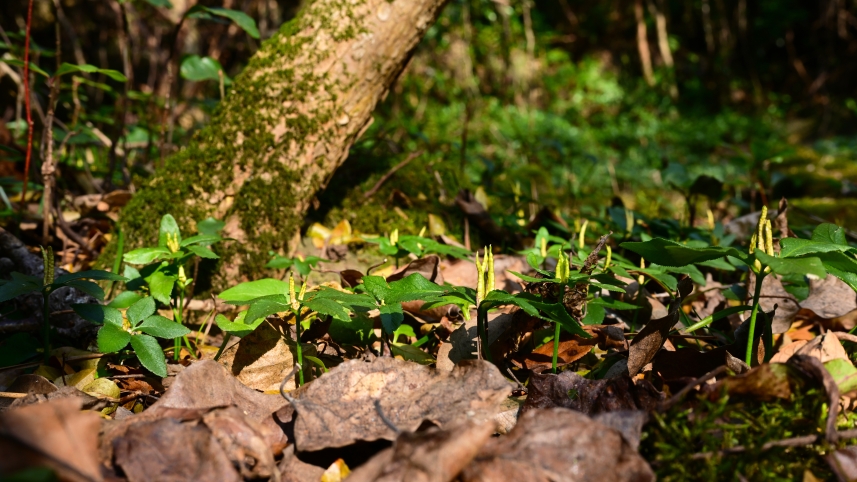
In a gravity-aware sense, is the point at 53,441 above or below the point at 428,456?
above

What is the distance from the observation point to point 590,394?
49.0 inches

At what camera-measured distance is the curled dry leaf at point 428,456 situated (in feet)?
3.05

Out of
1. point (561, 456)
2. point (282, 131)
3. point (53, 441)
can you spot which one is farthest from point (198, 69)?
point (561, 456)

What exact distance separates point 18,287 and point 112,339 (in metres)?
0.28

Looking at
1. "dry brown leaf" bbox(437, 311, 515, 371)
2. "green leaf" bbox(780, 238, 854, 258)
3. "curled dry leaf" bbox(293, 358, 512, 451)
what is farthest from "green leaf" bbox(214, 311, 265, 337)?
"green leaf" bbox(780, 238, 854, 258)

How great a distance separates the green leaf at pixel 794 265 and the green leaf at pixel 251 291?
3.52 ft

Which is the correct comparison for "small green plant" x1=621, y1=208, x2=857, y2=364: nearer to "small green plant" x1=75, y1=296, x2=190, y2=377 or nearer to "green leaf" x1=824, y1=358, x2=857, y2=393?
"green leaf" x1=824, y1=358, x2=857, y2=393

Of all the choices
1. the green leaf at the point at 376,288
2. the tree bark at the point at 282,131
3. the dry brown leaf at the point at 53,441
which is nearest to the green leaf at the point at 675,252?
the green leaf at the point at 376,288

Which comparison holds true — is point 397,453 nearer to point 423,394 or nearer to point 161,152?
point 423,394

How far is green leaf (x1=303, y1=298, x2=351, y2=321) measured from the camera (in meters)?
1.26

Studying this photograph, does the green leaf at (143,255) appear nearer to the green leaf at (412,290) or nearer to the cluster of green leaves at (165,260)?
the cluster of green leaves at (165,260)

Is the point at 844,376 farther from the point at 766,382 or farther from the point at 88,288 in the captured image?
the point at 88,288

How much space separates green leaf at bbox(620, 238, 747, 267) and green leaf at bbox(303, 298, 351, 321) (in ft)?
2.02

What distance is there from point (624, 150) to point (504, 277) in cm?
857
